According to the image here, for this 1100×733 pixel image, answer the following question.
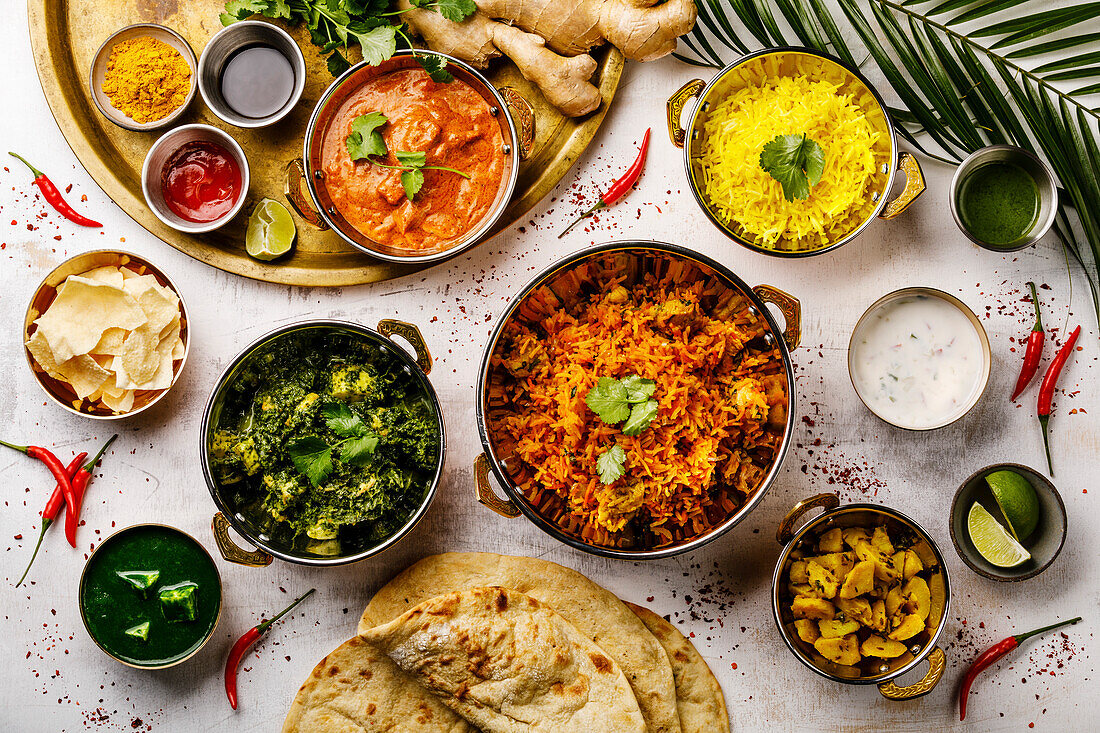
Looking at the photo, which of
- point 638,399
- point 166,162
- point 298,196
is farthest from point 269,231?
point 638,399

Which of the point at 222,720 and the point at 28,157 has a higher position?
the point at 28,157

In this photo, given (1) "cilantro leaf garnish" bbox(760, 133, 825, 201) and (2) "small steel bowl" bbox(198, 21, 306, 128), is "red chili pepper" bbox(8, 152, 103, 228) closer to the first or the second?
(2) "small steel bowl" bbox(198, 21, 306, 128)

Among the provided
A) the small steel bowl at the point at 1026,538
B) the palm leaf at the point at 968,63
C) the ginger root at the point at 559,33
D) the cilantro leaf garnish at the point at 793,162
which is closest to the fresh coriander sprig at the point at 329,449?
the ginger root at the point at 559,33

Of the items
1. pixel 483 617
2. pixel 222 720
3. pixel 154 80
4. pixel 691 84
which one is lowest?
pixel 222 720

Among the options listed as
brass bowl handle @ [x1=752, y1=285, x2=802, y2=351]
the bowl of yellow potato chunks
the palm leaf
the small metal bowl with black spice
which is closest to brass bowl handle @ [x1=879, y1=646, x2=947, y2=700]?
the bowl of yellow potato chunks

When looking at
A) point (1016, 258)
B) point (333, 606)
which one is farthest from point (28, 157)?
point (1016, 258)

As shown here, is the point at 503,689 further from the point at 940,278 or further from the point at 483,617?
the point at 940,278
